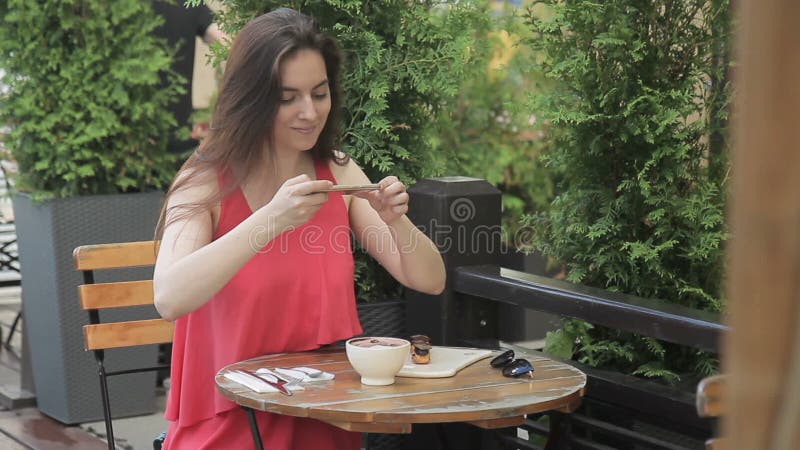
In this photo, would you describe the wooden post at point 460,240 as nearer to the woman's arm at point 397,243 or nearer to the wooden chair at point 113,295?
the woman's arm at point 397,243

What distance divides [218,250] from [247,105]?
0.38 meters

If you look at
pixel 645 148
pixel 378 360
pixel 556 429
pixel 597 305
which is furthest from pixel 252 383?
pixel 645 148


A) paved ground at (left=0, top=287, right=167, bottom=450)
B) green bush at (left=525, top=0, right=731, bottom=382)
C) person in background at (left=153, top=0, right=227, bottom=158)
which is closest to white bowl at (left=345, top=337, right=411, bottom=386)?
green bush at (left=525, top=0, right=731, bottom=382)

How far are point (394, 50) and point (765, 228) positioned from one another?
285 centimetres

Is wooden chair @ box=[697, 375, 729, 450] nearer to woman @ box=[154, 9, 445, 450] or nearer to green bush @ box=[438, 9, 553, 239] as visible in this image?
woman @ box=[154, 9, 445, 450]

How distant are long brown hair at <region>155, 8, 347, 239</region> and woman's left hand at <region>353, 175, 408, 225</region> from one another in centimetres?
28

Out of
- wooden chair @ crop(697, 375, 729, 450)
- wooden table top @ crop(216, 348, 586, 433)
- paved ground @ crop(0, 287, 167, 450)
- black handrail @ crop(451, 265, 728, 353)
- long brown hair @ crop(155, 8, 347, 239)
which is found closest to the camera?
wooden chair @ crop(697, 375, 729, 450)

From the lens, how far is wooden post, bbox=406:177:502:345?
2670mm

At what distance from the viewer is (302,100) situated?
2.20 meters

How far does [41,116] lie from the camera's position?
3.98m

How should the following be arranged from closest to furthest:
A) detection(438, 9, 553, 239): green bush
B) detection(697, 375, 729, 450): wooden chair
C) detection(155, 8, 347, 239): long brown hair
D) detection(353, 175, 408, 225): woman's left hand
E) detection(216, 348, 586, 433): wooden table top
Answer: detection(697, 375, 729, 450): wooden chair < detection(216, 348, 586, 433): wooden table top < detection(353, 175, 408, 225): woman's left hand < detection(155, 8, 347, 239): long brown hair < detection(438, 9, 553, 239): green bush

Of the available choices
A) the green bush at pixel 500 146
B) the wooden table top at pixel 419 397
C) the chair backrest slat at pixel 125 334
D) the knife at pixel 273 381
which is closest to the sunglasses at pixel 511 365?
the wooden table top at pixel 419 397

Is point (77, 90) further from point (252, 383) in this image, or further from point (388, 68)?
point (252, 383)

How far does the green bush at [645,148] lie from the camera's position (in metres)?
2.45
